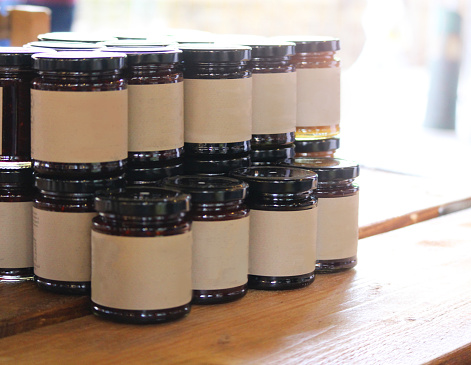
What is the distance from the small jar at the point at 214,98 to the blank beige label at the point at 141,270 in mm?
213

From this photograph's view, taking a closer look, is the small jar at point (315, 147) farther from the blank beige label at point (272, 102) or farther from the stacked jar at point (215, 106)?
the stacked jar at point (215, 106)

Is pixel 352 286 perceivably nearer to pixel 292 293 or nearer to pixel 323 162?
pixel 292 293

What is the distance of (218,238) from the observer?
983 mm

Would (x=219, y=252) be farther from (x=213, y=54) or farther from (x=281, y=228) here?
(x=213, y=54)

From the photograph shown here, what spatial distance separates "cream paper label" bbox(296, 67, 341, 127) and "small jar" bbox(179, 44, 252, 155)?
0.20 metres

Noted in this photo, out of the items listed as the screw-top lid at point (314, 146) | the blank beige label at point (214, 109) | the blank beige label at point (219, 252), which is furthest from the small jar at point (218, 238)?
the screw-top lid at point (314, 146)

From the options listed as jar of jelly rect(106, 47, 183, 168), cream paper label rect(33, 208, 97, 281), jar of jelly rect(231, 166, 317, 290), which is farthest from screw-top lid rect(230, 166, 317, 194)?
cream paper label rect(33, 208, 97, 281)

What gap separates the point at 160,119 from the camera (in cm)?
104

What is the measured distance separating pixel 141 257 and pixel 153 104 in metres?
0.24

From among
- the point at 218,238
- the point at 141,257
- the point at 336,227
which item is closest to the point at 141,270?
the point at 141,257

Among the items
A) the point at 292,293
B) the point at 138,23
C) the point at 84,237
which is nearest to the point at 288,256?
the point at 292,293

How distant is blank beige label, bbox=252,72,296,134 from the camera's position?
1.18 meters

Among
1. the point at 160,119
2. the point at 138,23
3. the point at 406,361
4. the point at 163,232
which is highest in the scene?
the point at 138,23

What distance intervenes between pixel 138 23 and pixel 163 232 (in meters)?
3.62
